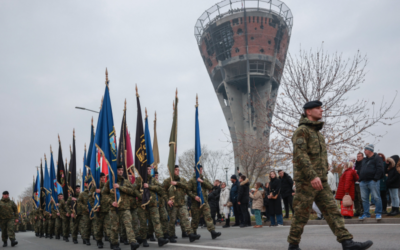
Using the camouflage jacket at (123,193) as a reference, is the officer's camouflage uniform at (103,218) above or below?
below

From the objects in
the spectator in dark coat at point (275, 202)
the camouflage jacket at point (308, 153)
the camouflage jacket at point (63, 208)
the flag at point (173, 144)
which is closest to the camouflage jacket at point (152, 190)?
Result: the flag at point (173, 144)

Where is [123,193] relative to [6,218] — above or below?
above

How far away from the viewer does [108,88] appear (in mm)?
10383

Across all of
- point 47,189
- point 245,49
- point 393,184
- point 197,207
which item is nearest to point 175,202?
point 197,207

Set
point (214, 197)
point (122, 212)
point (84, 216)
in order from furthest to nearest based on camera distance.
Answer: point (214, 197), point (84, 216), point (122, 212)

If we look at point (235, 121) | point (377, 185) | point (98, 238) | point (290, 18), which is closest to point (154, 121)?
point (98, 238)

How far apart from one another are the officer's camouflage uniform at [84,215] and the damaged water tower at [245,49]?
48.5 meters

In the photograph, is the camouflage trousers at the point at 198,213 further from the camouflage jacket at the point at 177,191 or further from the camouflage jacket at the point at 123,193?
the camouflage jacket at the point at 123,193

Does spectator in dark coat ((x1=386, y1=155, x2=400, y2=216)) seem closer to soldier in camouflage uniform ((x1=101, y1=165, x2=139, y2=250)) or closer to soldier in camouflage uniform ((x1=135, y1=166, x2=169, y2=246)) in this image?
soldier in camouflage uniform ((x1=135, y1=166, x2=169, y2=246))

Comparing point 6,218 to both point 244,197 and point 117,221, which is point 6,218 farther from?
point 244,197

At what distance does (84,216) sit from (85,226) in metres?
0.37

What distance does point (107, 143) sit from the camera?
375 inches

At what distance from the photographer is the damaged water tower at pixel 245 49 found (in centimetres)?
6103

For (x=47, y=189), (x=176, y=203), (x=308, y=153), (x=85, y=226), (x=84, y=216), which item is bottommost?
(x=85, y=226)
